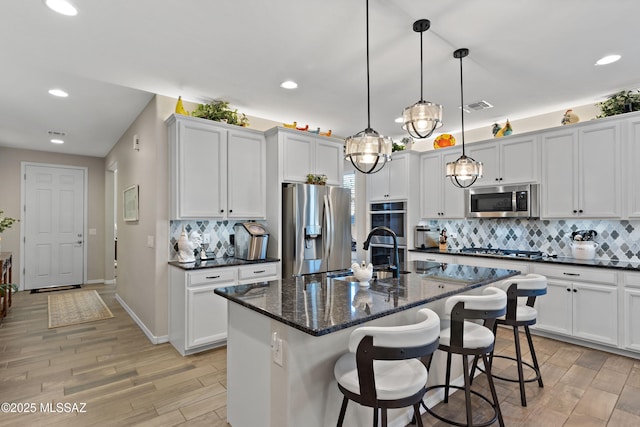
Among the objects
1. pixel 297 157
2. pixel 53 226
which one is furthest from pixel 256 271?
pixel 53 226

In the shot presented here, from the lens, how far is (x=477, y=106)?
4.11 m

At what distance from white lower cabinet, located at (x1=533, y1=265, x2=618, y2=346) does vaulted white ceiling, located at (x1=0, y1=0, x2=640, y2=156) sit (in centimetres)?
199

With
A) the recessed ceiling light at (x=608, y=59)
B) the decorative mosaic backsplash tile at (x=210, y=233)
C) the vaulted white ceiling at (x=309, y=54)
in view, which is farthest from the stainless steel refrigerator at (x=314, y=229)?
the recessed ceiling light at (x=608, y=59)

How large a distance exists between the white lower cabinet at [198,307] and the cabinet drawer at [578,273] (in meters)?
3.34

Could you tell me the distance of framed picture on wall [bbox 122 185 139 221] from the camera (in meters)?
4.45

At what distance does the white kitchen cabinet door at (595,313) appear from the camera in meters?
3.36

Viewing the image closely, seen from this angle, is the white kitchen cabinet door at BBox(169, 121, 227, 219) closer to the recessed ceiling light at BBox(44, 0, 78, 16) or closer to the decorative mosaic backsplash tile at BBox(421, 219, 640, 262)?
the recessed ceiling light at BBox(44, 0, 78, 16)

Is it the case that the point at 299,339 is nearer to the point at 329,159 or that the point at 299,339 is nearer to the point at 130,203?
the point at 329,159

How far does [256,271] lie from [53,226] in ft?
18.1

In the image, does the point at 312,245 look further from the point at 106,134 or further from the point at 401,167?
the point at 106,134

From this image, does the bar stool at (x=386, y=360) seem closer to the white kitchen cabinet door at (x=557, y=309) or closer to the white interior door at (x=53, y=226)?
the white kitchen cabinet door at (x=557, y=309)

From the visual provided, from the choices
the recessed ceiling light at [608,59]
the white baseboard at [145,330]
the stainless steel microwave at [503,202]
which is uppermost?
the recessed ceiling light at [608,59]

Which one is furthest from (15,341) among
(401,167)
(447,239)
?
(447,239)

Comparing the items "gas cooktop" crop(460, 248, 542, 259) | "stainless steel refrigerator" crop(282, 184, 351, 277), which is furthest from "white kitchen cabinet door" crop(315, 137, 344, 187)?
"gas cooktop" crop(460, 248, 542, 259)
